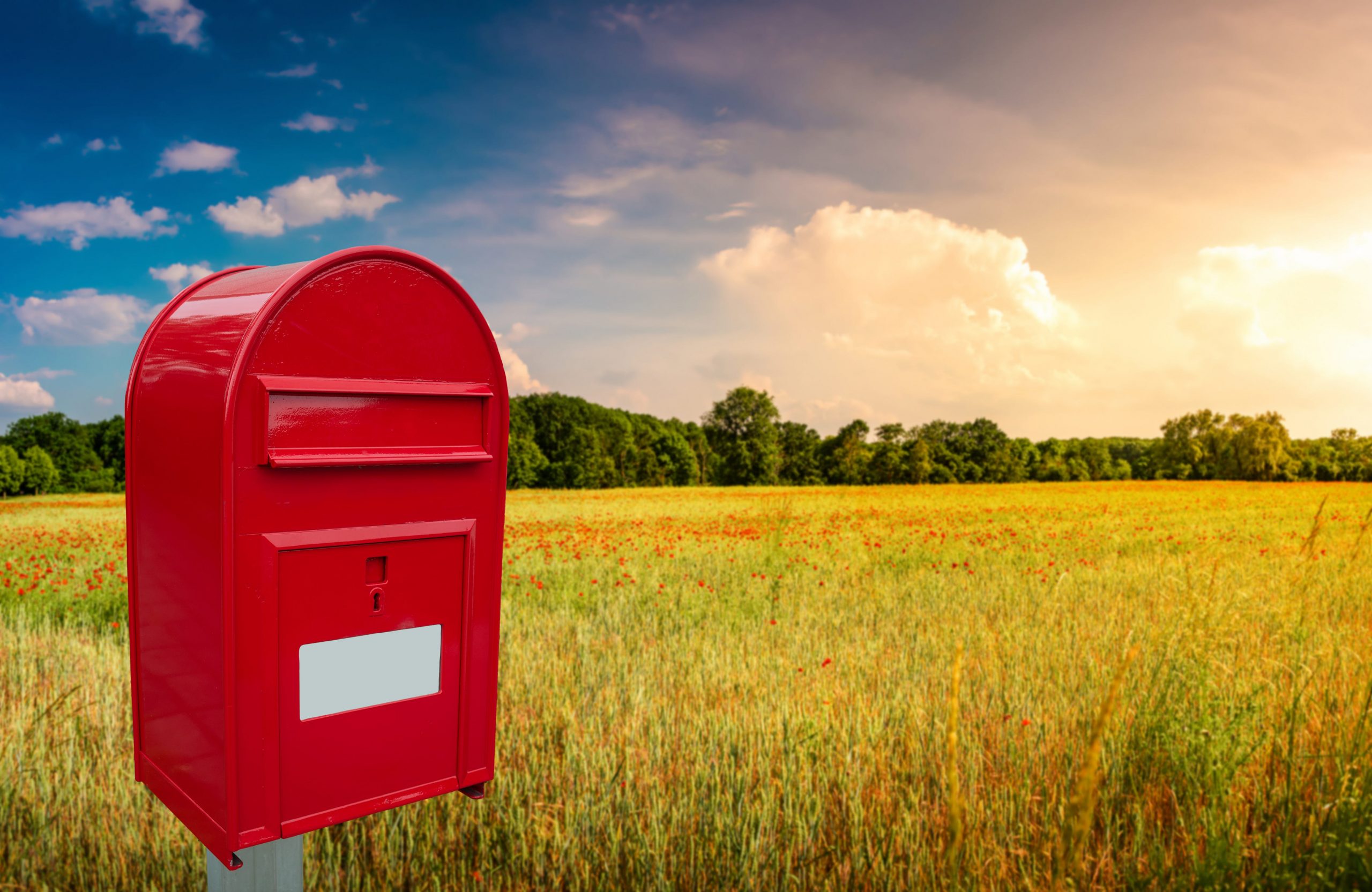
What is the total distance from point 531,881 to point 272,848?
998mm

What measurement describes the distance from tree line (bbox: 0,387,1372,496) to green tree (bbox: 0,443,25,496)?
2245 cm

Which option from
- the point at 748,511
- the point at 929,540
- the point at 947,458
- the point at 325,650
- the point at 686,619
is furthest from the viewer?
the point at 947,458

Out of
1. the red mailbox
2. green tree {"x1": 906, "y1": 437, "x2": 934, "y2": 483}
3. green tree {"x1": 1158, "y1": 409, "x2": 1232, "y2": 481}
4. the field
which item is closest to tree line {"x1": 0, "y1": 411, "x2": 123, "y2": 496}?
the field

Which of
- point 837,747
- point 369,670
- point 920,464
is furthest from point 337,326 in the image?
point 920,464

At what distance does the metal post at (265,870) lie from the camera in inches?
70.1

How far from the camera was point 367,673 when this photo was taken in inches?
71.4

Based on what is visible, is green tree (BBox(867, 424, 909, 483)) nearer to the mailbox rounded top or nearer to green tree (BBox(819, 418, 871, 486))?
green tree (BBox(819, 418, 871, 486))

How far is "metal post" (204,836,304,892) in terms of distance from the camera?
1.78m

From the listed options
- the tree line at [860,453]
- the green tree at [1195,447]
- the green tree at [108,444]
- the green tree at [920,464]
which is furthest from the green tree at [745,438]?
the green tree at [108,444]

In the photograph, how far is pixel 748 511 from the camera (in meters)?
19.7

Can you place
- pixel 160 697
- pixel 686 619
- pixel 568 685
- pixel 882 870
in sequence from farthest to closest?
1. pixel 686 619
2. pixel 568 685
3. pixel 882 870
4. pixel 160 697

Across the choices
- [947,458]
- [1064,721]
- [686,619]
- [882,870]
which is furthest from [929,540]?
[947,458]

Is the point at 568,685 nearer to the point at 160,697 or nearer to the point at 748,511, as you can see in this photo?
the point at 160,697

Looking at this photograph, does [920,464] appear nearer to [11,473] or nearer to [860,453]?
[860,453]
